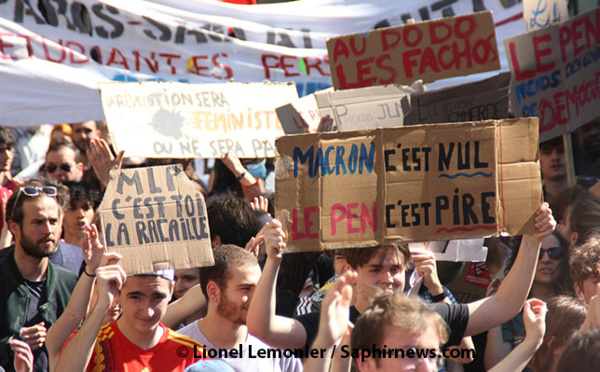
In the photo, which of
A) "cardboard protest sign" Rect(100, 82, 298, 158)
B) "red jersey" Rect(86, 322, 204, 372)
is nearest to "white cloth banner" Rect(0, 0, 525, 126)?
"cardboard protest sign" Rect(100, 82, 298, 158)

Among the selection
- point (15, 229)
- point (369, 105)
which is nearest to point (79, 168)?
point (15, 229)

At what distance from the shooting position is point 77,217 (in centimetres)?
649

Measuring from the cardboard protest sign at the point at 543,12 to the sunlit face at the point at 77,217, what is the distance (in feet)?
11.8

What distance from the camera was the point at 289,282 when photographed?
5266 mm

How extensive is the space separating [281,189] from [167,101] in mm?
2795

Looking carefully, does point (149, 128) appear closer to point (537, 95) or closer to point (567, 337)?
point (537, 95)

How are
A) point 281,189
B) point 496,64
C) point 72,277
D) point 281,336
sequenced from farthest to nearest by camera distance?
1. point 496,64
2. point 72,277
3. point 281,189
4. point 281,336

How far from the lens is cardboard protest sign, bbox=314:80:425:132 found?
215 inches

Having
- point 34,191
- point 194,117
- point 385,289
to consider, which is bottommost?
point 385,289

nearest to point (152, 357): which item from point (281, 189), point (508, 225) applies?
point (281, 189)

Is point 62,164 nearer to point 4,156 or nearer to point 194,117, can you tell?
point 4,156

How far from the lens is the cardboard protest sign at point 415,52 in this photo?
5.86m

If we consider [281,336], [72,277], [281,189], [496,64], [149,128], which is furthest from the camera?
[149,128]

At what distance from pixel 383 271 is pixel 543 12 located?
3.20 m
